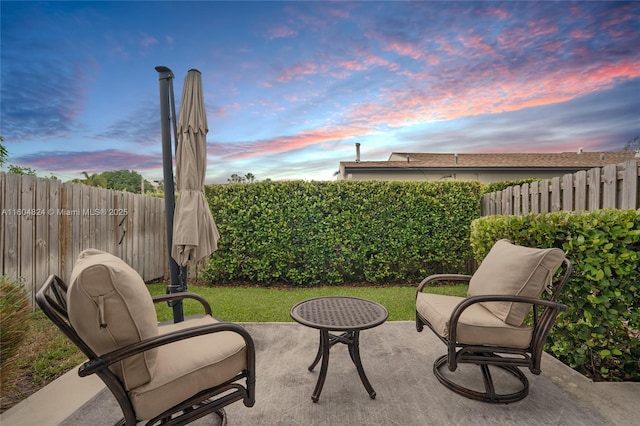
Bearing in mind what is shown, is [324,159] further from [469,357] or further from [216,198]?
[469,357]

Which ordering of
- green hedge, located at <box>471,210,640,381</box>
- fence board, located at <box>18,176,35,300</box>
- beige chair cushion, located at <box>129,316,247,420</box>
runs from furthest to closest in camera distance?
1. fence board, located at <box>18,176,35,300</box>
2. green hedge, located at <box>471,210,640,381</box>
3. beige chair cushion, located at <box>129,316,247,420</box>

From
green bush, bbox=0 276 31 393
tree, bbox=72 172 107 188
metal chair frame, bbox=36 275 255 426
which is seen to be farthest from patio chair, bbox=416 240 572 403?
tree, bbox=72 172 107 188

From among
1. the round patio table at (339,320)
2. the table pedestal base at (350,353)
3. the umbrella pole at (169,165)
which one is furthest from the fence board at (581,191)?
the umbrella pole at (169,165)

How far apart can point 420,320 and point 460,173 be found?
11.4 metres

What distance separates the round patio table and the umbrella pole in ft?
4.17

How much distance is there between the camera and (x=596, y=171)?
2.97m

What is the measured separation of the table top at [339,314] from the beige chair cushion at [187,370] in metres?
0.60

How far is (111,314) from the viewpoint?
124 centimetres

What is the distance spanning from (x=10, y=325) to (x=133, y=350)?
160 cm

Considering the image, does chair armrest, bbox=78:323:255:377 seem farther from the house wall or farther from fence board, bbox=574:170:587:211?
the house wall

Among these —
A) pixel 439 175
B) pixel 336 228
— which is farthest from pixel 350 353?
pixel 439 175

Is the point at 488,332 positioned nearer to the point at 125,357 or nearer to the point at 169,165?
the point at 125,357

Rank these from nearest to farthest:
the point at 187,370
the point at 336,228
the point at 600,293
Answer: the point at 187,370 < the point at 600,293 < the point at 336,228

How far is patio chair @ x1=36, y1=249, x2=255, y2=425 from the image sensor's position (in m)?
1.19
